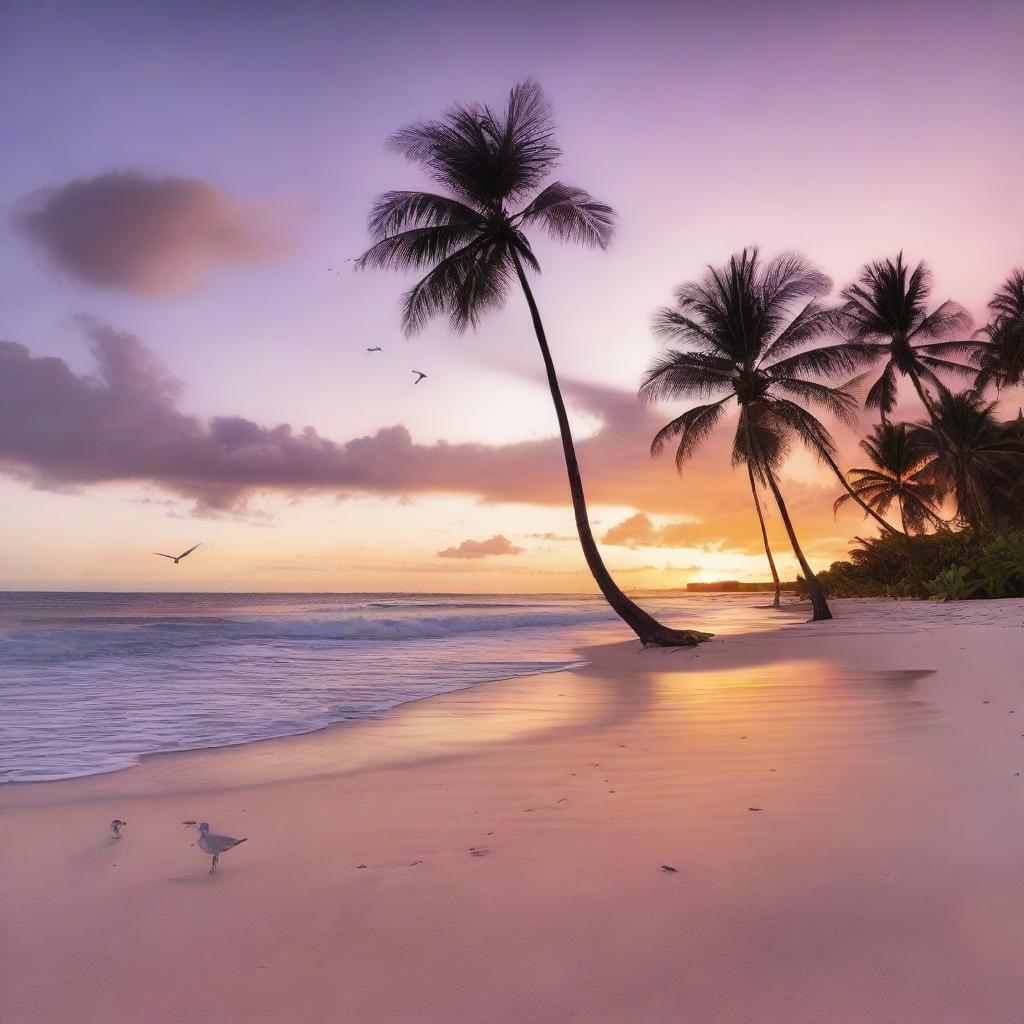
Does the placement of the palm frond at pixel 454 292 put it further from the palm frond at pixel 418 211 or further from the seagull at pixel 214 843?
the seagull at pixel 214 843

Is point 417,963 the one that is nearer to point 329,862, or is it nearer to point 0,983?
point 329,862

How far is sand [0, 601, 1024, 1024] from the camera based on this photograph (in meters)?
1.99

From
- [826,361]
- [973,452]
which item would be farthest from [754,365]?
[973,452]

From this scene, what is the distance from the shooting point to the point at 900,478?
36312mm

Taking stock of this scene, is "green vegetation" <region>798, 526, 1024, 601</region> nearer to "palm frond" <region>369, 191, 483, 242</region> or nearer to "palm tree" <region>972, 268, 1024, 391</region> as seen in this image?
"palm tree" <region>972, 268, 1024, 391</region>

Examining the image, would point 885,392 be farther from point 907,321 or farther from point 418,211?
point 418,211

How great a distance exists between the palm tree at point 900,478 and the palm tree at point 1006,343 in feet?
17.4

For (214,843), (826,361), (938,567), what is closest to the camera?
(214,843)

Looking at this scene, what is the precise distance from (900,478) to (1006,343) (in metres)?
11.1

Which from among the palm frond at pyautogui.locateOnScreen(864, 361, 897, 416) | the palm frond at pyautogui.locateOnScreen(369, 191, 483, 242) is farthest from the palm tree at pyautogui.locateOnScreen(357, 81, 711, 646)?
the palm frond at pyautogui.locateOnScreen(864, 361, 897, 416)

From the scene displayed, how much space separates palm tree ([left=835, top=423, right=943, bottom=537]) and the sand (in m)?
34.5

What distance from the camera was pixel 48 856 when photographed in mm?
3258

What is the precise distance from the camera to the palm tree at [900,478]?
116ft

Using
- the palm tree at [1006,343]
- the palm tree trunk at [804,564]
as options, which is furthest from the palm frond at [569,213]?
the palm tree at [1006,343]
